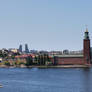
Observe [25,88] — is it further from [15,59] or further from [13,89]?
[15,59]

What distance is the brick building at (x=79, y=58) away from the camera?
102 metres

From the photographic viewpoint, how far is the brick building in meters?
102

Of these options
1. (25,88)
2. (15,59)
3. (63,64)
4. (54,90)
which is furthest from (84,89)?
(15,59)

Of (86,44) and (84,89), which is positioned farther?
(86,44)

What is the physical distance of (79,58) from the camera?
350ft

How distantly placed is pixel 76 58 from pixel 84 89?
216ft

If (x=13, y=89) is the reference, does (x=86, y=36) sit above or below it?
above

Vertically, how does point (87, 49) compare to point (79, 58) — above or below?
above

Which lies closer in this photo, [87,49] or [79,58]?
[87,49]

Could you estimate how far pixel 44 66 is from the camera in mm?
105062

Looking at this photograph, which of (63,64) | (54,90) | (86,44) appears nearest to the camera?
(54,90)

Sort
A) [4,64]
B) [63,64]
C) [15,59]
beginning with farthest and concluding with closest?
[15,59] < [4,64] < [63,64]

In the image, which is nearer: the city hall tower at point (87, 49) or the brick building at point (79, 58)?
the city hall tower at point (87, 49)

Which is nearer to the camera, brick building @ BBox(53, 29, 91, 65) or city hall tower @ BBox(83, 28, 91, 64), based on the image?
city hall tower @ BBox(83, 28, 91, 64)
